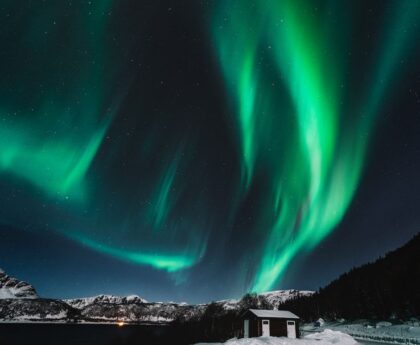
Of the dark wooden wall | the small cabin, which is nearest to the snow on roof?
the small cabin

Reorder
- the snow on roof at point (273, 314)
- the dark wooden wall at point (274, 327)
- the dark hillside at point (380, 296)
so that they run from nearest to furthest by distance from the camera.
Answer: the dark wooden wall at point (274, 327) → the snow on roof at point (273, 314) → the dark hillside at point (380, 296)

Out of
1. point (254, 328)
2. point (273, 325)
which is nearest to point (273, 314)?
point (273, 325)

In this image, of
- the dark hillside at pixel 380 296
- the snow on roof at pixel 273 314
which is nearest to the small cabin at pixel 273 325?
the snow on roof at pixel 273 314

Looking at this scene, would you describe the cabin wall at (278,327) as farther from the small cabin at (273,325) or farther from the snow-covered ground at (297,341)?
the snow-covered ground at (297,341)

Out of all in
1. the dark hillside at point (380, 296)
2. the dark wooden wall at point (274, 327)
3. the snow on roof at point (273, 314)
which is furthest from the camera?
the dark hillside at point (380, 296)

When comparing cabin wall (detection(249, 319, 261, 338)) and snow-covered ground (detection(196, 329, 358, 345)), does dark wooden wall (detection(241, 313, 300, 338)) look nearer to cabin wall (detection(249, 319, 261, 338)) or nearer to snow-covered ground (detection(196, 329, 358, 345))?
cabin wall (detection(249, 319, 261, 338))

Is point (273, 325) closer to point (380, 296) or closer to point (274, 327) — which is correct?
point (274, 327)

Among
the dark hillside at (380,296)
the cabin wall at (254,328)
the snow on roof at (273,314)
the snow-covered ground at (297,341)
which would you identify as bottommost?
the snow-covered ground at (297,341)

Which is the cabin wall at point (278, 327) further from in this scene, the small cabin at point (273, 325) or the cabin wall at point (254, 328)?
the cabin wall at point (254, 328)

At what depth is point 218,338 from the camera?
10950 centimetres

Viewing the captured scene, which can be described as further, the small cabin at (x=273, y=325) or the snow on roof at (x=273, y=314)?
the snow on roof at (x=273, y=314)

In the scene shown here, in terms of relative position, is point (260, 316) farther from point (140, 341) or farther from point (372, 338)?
point (140, 341)

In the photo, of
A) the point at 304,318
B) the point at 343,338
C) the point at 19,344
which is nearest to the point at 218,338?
the point at 304,318

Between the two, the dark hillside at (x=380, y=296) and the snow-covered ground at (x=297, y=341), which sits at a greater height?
the dark hillside at (x=380, y=296)
